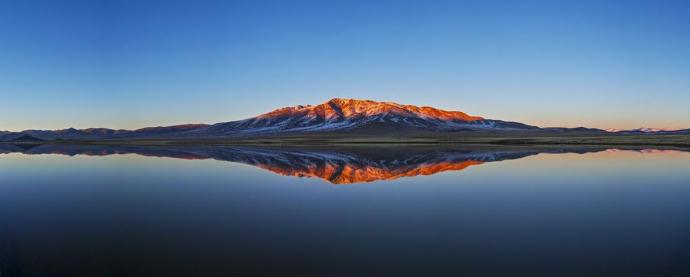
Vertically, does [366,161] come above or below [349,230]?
above

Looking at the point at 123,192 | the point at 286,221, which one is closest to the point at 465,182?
the point at 286,221

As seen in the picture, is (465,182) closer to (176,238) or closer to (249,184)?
(249,184)

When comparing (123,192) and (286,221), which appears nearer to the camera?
(286,221)

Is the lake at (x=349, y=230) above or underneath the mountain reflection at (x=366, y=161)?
underneath

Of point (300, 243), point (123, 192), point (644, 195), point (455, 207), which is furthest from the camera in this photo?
point (123, 192)

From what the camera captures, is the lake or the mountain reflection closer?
the lake

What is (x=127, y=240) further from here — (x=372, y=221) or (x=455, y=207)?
(x=455, y=207)

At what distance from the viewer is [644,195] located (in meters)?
19.0

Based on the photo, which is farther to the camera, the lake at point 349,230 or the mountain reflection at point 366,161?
the mountain reflection at point 366,161

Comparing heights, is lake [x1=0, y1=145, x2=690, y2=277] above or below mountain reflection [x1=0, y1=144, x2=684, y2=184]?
below

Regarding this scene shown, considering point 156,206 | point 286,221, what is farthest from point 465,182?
point 156,206

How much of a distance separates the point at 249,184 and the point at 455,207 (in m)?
12.1

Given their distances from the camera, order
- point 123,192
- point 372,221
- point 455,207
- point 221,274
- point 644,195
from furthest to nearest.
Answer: point 123,192 < point 644,195 < point 455,207 < point 372,221 < point 221,274

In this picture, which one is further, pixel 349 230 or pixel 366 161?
pixel 366 161
